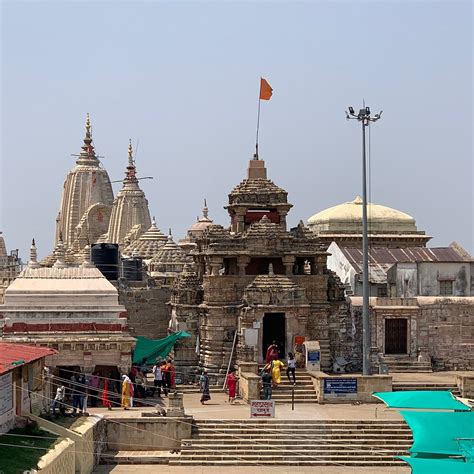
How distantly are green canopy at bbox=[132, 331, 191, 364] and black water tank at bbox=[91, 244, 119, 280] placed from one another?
10688mm

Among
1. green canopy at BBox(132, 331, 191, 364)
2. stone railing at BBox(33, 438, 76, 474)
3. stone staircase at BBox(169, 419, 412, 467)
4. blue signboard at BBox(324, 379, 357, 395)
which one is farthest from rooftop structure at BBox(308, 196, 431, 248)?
stone railing at BBox(33, 438, 76, 474)

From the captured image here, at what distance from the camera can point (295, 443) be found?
31.4 meters

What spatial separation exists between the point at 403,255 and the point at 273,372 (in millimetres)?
15002

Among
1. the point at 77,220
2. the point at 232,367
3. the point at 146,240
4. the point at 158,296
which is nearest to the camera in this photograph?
the point at 232,367

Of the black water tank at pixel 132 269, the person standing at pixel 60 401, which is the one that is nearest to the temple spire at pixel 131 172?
the black water tank at pixel 132 269

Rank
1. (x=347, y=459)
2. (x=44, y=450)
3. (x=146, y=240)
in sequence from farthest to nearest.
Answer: (x=146, y=240) < (x=347, y=459) < (x=44, y=450)

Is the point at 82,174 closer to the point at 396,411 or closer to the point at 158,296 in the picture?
the point at 158,296

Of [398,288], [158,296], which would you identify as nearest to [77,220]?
[158,296]

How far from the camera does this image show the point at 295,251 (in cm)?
4128

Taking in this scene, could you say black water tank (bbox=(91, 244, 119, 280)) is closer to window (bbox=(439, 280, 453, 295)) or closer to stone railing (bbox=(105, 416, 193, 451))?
window (bbox=(439, 280, 453, 295))

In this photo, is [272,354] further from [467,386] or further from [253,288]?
[467,386]

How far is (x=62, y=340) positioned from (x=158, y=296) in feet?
51.8

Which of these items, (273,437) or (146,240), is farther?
(146,240)

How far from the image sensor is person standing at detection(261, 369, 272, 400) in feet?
117
